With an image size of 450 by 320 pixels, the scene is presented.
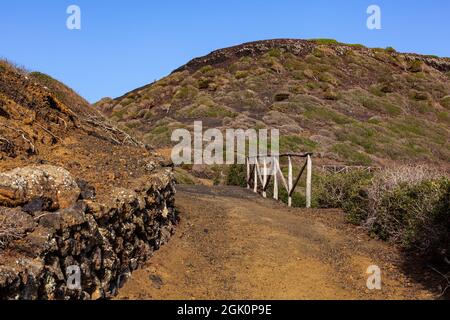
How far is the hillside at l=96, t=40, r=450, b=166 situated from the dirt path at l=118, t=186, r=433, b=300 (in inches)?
779

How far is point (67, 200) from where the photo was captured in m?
6.19

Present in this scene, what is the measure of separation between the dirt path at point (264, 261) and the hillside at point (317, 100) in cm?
1980

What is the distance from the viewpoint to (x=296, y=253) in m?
9.05

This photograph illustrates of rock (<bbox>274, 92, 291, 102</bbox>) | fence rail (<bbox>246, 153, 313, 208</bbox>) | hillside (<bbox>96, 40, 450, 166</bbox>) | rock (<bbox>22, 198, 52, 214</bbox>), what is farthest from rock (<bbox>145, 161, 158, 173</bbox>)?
rock (<bbox>274, 92, 291, 102</bbox>)

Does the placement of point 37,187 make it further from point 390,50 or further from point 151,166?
point 390,50

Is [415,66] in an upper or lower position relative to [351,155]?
upper

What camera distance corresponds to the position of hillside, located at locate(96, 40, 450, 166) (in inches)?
1391

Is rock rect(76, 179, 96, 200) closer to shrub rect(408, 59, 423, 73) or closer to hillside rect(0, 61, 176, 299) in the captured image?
hillside rect(0, 61, 176, 299)

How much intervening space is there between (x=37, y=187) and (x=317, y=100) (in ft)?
138

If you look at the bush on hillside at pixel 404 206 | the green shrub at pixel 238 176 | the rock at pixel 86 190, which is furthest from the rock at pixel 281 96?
the rock at pixel 86 190

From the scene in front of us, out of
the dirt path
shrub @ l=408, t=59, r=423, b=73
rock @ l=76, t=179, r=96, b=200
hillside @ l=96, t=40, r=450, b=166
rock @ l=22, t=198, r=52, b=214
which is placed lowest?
the dirt path

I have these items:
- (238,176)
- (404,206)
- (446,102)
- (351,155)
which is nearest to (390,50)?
(446,102)

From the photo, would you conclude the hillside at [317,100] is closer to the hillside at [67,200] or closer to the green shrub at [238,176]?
the green shrub at [238,176]
